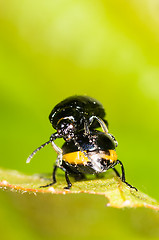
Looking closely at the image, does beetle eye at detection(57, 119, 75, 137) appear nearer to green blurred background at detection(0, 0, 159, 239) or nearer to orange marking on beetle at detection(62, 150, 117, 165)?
orange marking on beetle at detection(62, 150, 117, 165)

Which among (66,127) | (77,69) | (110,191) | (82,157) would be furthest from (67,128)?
(77,69)

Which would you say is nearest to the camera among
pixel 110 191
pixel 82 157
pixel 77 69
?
pixel 110 191

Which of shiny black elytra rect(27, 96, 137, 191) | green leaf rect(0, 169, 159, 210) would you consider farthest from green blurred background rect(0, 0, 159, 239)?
green leaf rect(0, 169, 159, 210)

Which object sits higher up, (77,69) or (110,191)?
(77,69)

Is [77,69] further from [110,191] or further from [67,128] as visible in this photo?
[110,191]

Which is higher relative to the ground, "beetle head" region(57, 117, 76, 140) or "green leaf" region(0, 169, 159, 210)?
"beetle head" region(57, 117, 76, 140)

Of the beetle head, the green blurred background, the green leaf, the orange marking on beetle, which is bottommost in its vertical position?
the green leaf

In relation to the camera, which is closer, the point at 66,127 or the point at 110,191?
the point at 110,191
